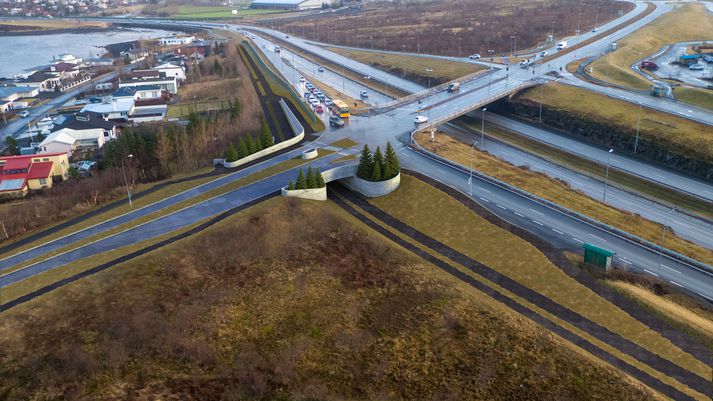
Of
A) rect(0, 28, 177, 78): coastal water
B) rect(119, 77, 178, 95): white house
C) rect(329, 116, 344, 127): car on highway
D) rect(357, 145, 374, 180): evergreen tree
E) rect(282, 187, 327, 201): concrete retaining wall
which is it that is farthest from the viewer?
rect(0, 28, 177, 78): coastal water

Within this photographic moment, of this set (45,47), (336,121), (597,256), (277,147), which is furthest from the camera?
(45,47)

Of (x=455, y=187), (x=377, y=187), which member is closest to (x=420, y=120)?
(x=455, y=187)

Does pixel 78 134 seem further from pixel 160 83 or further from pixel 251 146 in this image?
pixel 251 146

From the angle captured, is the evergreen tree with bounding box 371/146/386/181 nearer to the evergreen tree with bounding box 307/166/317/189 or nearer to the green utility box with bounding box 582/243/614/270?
the evergreen tree with bounding box 307/166/317/189

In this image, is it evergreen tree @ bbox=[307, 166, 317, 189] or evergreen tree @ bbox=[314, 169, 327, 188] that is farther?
evergreen tree @ bbox=[314, 169, 327, 188]

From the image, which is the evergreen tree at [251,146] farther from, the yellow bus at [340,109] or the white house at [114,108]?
the white house at [114,108]

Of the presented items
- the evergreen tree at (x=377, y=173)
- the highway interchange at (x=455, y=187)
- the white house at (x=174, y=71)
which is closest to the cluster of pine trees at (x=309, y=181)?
the highway interchange at (x=455, y=187)

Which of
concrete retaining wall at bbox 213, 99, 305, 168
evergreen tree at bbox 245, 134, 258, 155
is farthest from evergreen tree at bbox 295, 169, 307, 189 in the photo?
evergreen tree at bbox 245, 134, 258, 155
